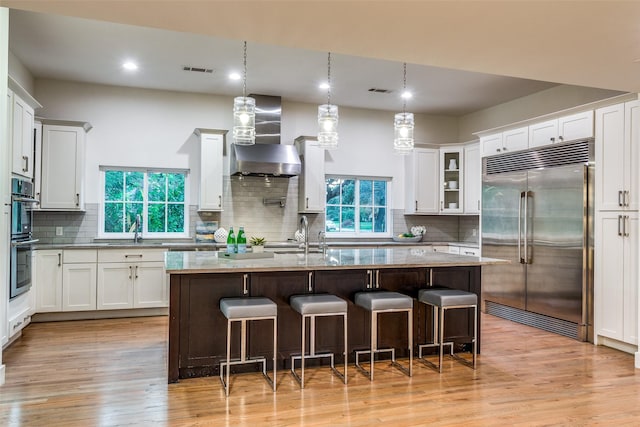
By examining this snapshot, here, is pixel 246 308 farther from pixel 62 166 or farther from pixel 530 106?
pixel 530 106

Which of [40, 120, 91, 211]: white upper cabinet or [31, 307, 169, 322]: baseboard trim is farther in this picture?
[40, 120, 91, 211]: white upper cabinet

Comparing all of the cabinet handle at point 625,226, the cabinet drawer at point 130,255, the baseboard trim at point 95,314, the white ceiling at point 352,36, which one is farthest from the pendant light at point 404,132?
the baseboard trim at point 95,314

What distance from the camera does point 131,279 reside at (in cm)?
568

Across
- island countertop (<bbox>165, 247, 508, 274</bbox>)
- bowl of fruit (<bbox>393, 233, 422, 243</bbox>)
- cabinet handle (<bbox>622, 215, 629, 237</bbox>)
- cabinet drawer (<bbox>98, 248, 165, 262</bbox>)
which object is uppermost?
cabinet handle (<bbox>622, 215, 629, 237</bbox>)

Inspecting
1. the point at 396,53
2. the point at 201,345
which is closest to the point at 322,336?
the point at 201,345

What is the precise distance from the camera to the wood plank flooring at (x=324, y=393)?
288cm

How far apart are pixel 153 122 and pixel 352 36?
432cm

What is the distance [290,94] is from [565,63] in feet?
13.0

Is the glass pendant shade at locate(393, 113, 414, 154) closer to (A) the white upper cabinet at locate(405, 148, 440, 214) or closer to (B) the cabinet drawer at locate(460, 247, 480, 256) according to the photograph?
(B) the cabinet drawer at locate(460, 247, 480, 256)

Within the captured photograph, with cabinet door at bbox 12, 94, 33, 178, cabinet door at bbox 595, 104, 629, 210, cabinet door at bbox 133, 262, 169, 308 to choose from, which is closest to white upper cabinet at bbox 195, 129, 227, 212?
cabinet door at bbox 133, 262, 169, 308

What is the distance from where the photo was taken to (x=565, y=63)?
10.5 ft

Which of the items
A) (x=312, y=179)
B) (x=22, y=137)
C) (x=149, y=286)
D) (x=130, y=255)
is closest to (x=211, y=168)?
(x=312, y=179)

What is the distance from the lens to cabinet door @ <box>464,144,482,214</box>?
22.5 ft

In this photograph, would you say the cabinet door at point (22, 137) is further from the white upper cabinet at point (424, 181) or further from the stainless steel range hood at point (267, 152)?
the white upper cabinet at point (424, 181)
